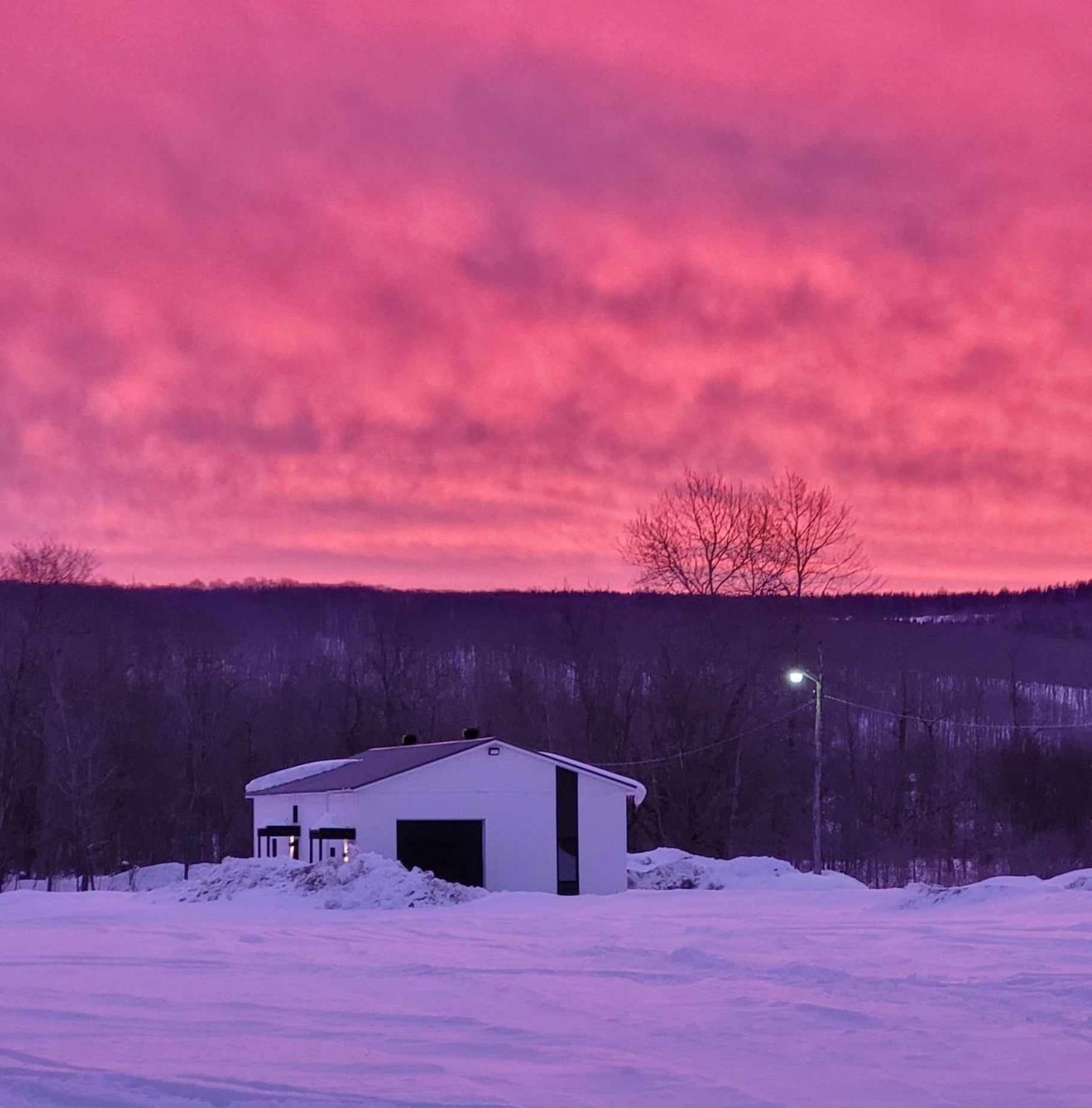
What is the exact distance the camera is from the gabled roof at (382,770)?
4144cm

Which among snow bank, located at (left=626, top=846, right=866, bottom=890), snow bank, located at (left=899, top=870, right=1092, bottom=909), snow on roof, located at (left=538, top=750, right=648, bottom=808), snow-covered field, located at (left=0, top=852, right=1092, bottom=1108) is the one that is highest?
snow on roof, located at (left=538, top=750, right=648, bottom=808)

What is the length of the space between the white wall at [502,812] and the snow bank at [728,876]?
9.62ft

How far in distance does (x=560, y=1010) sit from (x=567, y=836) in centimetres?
2783

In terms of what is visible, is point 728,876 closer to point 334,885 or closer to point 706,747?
point 706,747

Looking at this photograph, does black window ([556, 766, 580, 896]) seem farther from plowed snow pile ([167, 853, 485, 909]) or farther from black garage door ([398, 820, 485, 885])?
plowed snow pile ([167, 853, 485, 909])

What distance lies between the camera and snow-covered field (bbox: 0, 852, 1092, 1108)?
11.4 m

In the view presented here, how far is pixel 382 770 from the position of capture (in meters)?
42.3

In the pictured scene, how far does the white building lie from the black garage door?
0.02m

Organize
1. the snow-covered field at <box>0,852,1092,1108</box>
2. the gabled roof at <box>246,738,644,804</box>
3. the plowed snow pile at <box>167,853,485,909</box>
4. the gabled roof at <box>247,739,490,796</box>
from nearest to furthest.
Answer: the snow-covered field at <box>0,852,1092,1108</box>, the plowed snow pile at <box>167,853,485,909</box>, the gabled roof at <box>247,739,490,796</box>, the gabled roof at <box>246,738,644,804</box>

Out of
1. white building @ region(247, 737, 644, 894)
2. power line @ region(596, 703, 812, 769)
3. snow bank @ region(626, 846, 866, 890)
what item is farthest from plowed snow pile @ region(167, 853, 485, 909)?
power line @ region(596, 703, 812, 769)

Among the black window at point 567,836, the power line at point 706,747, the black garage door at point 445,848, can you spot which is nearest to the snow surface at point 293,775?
the black garage door at point 445,848

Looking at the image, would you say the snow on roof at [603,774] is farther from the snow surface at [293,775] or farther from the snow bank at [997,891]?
the snow bank at [997,891]

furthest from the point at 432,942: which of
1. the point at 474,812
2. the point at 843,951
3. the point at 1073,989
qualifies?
the point at 474,812

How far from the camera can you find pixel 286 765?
243ft
